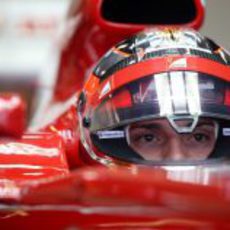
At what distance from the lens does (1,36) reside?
5418mm

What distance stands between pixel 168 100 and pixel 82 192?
0.60 m

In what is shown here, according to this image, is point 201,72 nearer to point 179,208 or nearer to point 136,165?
point 136,165

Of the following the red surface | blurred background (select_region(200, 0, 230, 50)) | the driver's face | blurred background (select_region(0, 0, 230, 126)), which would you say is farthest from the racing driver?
blurred background (select_region(0, 0, 230, 126))

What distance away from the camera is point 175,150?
4.84ft

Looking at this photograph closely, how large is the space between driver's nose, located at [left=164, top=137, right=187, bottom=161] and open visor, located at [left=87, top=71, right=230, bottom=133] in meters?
0.03

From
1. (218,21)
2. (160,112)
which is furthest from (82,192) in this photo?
→ (218,21)

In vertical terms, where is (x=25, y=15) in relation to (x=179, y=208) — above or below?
above

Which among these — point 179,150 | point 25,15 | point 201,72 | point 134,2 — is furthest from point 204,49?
point 25,15

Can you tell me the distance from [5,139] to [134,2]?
2.23 ft

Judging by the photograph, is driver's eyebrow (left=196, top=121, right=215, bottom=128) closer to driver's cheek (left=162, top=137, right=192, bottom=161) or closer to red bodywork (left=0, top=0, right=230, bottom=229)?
driver's cheek (left=162, top=137, right=192, bottom=161)

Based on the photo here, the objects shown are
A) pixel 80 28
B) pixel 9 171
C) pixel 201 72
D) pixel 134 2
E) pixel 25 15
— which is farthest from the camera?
pixel 25 15

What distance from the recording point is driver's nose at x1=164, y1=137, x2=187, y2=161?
1476 millimetres

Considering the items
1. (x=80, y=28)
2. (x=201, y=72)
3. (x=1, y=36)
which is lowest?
(x=201, y=72)

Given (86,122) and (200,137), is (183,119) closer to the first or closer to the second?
(200,137)
